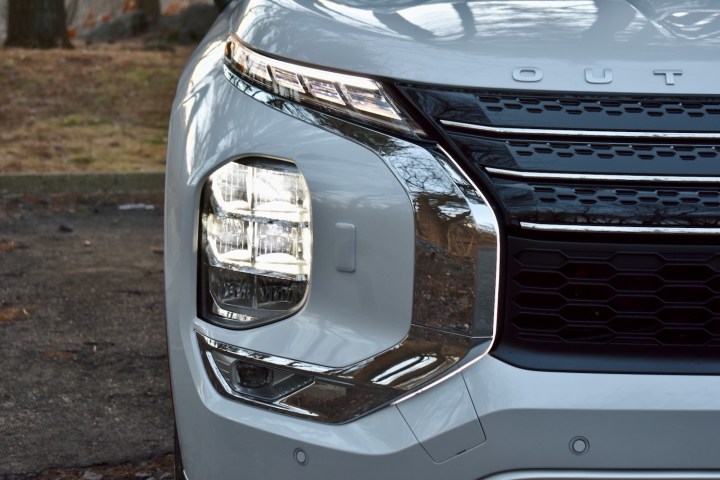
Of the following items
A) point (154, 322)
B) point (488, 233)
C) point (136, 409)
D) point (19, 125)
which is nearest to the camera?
point (488, 233)

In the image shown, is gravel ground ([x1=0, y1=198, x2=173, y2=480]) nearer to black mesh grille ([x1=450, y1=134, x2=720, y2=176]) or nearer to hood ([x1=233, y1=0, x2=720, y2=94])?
hood ([x1=233, y1=0, x2=720, y2=94])

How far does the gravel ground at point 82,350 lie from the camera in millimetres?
3412

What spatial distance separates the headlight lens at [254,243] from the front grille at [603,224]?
340 mm

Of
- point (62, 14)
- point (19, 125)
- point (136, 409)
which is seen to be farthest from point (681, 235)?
point (62, 14)

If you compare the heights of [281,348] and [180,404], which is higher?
[281,348]

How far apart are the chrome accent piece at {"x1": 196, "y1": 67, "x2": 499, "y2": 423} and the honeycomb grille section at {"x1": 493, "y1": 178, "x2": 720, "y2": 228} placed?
2.8 inches

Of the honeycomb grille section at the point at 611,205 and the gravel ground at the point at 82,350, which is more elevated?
the honeycomb grille section at the point at 611,205

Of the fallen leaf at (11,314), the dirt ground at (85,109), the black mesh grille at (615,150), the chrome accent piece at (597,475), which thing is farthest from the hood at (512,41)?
the dirt ground at (85,109)

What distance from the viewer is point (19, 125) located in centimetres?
907

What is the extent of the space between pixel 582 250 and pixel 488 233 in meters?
0.18

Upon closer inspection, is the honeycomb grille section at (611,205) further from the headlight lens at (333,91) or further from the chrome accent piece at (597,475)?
the chrome accent piece at (597,475)

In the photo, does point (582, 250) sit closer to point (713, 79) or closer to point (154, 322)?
point (713, 79)

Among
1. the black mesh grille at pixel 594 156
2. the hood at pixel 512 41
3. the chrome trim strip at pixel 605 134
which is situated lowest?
the black mesh grille at pixel 594 156

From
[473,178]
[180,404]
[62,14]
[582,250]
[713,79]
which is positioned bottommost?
[180,404]
